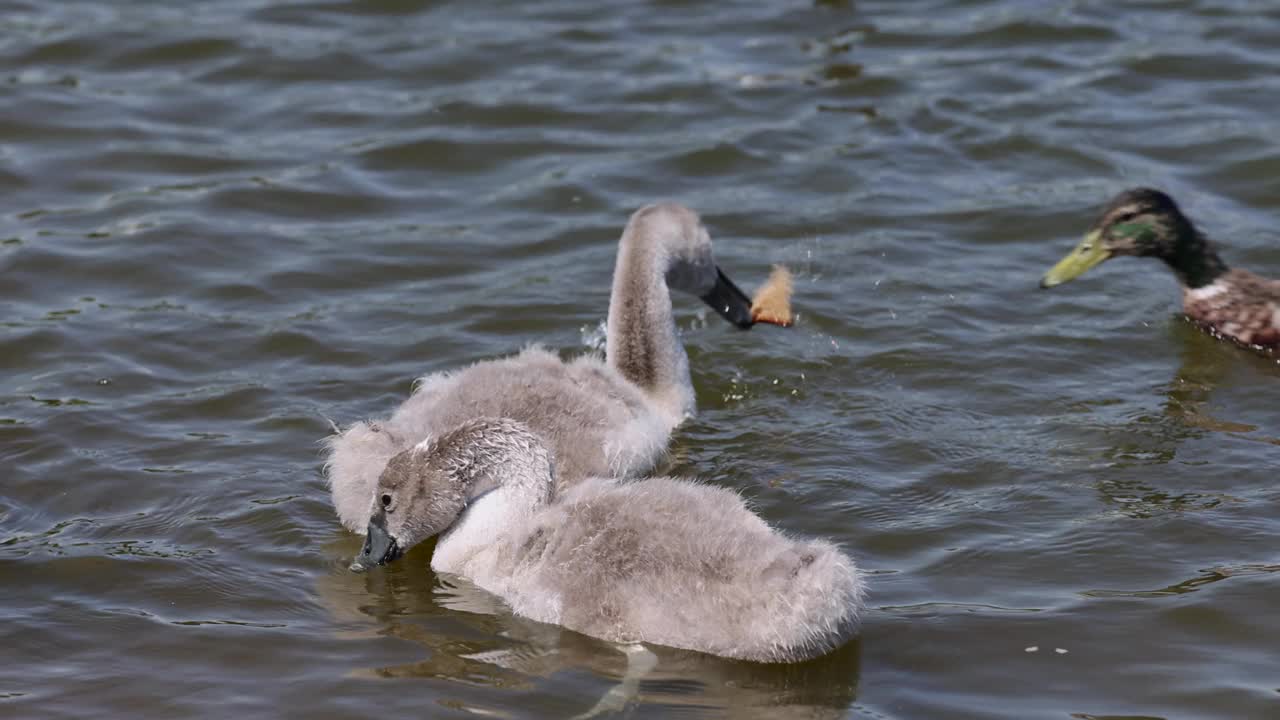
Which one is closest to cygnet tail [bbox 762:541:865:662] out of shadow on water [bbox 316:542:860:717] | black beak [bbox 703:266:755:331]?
shadow on water [bbox 316:542:860:717]

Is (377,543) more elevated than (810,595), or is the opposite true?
(810,595)

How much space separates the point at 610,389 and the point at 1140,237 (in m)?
3.90

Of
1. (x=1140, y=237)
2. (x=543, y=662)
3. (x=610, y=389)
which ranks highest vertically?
(x=1140, y=237)

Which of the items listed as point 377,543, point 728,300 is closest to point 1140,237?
point 728,300

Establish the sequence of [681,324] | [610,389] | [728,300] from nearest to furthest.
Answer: [610,389] → [728,300] → [681,324]

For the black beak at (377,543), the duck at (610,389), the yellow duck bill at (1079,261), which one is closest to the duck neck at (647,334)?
the duck at (610,389)

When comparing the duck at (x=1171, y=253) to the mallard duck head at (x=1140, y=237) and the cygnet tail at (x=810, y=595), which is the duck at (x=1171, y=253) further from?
the cygnet tail at (x=810, y=595)

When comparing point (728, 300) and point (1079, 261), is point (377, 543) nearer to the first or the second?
point (728, 300)

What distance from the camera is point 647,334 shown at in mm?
8508

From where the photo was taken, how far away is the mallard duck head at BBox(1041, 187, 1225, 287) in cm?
1009

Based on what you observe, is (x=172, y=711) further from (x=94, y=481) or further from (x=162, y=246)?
(x=162, y=246)

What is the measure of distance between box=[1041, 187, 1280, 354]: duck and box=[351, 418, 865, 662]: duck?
14.1ft

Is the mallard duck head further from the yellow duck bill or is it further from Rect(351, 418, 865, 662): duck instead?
Rect(351, 418, 865, 662): duck

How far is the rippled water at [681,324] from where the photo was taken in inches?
250
